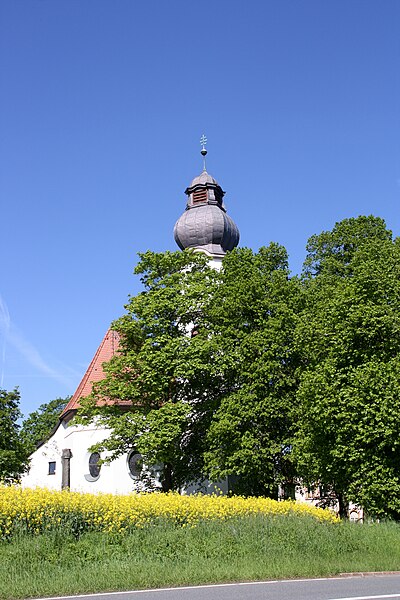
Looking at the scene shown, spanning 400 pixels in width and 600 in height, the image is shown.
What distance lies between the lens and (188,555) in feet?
43.1

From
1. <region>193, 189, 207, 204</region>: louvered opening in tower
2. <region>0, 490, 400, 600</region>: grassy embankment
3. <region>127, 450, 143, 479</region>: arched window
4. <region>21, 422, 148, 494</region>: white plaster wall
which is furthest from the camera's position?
<region>193, 189, 207, 204</region>: louvered opening in tower

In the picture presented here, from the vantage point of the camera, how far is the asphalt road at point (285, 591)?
976cm

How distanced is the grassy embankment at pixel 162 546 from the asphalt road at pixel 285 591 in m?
0.66

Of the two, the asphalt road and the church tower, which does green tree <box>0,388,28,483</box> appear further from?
the asphalt road

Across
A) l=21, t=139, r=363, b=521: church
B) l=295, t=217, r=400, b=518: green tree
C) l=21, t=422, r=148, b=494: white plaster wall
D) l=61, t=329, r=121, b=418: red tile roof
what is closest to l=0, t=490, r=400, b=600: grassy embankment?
l=295, t=217, r=400, b=518: green tree

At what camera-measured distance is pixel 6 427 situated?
100 feet

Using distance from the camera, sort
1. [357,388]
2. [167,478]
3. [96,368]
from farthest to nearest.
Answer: [96,368]
[167,478]
[357,388]

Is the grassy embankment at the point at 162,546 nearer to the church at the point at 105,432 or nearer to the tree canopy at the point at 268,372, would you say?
the tree canopy at the point at 268,372

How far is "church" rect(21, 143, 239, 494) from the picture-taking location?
33156mm

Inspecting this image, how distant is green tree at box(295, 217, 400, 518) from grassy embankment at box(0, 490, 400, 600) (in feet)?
20.2

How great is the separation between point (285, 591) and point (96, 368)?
27.4m

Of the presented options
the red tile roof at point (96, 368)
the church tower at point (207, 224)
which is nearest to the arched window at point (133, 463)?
the red tile roof at point (96, 368)

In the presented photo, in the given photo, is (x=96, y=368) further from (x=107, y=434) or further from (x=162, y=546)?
(x=162, y=546)

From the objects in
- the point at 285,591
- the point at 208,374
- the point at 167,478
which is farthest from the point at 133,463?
the point at 285,591
